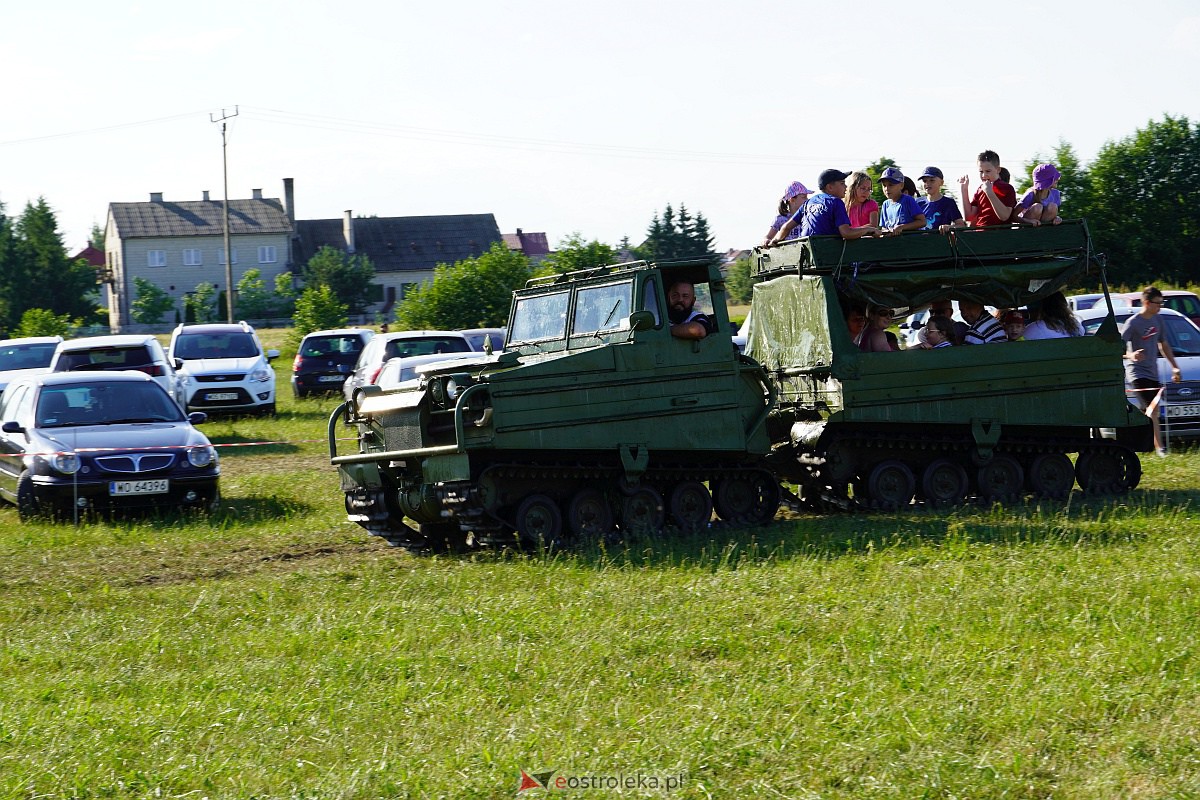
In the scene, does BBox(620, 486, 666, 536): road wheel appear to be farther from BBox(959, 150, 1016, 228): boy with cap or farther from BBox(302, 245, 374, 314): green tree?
BBox(302, 245, 374, 314): green tree

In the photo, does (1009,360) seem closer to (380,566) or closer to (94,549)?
(380,566)

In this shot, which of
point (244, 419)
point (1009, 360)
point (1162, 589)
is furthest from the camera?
point (244, 419)

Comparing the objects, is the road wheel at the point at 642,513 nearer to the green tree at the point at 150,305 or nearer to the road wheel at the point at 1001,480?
the road wheel at the point at 1001,480

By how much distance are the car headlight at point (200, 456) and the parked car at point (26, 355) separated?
10272mm

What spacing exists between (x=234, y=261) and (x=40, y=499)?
77705mm

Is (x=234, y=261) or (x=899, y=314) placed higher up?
(x=234, y=261)

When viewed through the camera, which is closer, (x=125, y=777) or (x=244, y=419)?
(x=125, y=777)

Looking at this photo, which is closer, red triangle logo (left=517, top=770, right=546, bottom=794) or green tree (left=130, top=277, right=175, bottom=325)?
red triangle logo (left=517, top=770, right=546, bottom=794)

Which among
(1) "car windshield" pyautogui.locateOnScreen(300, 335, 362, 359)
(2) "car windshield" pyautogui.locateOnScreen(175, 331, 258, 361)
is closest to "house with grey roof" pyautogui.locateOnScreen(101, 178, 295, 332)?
(1) "car windshield" pyautogui.locateOnScreen(300, 335, 362, 359)

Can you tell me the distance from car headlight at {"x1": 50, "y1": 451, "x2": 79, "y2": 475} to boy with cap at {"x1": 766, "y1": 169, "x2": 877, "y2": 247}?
6.96 meters

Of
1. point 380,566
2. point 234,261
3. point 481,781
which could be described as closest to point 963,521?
point 380,566

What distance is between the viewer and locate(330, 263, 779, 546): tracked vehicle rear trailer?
11258 millimetres

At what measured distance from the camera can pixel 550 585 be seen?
32.6 feet

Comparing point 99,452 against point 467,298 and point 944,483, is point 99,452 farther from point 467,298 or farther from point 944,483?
point 467,298
